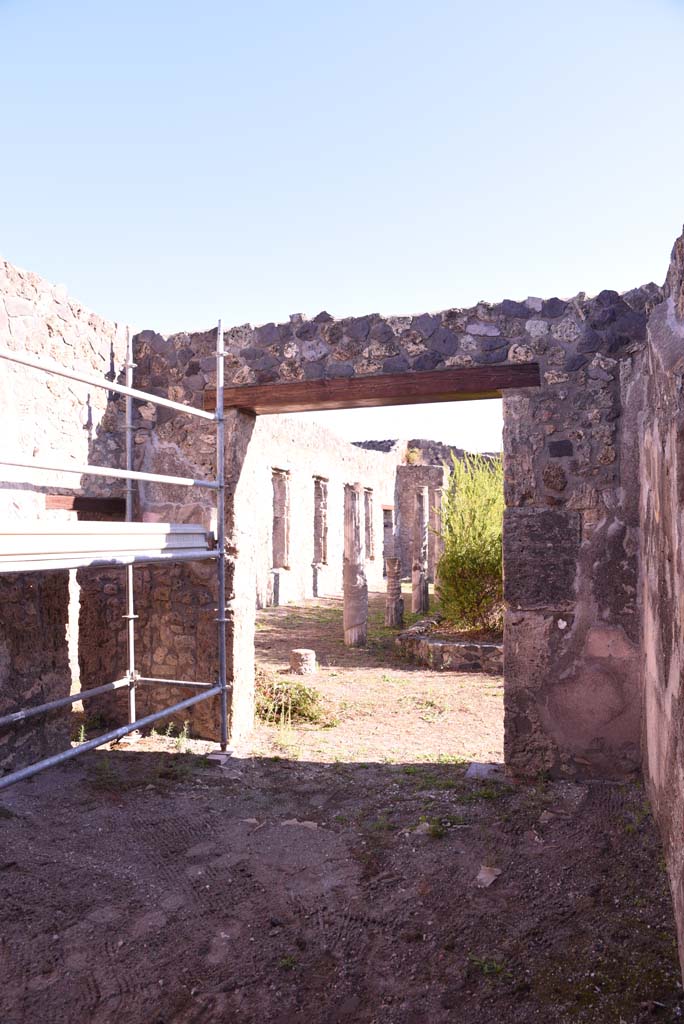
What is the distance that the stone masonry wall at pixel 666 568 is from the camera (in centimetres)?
230

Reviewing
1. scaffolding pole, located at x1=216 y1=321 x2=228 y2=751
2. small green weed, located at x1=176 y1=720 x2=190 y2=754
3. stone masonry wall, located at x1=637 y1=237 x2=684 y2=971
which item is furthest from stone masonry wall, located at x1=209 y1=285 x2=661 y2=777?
small green weed, located at x1=176 y1=720 x2=190 y2=754

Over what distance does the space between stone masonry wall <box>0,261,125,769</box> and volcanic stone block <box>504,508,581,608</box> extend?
9.08 feet

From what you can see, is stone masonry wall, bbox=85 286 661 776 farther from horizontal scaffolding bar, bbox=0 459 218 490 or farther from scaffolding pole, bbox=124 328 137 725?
scaffolding pole, bbox=124 328 137 725

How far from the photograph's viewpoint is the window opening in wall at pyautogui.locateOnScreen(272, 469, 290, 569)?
1436 cm

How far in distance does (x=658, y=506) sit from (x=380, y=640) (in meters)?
8.01

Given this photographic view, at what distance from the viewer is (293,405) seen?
16.1 feet

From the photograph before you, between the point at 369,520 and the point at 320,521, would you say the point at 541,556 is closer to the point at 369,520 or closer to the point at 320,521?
the point at 320,521

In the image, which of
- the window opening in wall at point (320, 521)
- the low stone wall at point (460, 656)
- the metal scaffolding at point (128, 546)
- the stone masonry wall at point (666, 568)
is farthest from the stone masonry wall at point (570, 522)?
the window opening in wall at point (320, 521)

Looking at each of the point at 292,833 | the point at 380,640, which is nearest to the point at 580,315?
the point at 292,833

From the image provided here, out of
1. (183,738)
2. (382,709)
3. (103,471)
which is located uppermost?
(103,471)

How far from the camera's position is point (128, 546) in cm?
389

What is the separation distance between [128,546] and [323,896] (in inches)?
77.5

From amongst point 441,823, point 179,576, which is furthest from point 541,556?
point 179,576

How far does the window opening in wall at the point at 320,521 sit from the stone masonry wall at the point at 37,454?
37.2 ft
